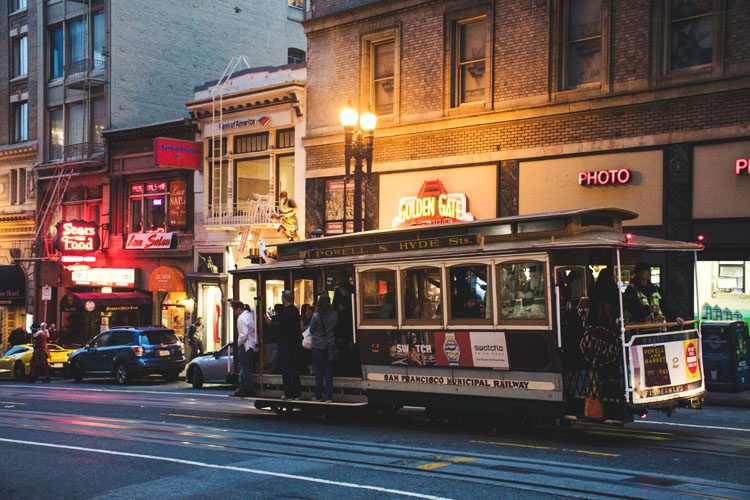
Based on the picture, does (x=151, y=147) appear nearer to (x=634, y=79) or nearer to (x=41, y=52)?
(x=41, y=52)

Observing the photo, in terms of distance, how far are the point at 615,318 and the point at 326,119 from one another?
58.8ft

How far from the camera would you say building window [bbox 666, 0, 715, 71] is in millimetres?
19516

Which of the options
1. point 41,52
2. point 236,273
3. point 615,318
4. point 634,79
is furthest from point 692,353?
point 41,52

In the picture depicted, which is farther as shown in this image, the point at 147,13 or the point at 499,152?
the point at 147,13

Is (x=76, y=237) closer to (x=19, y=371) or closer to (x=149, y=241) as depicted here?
(x=149, y=241)

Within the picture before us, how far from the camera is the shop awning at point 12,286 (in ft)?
136

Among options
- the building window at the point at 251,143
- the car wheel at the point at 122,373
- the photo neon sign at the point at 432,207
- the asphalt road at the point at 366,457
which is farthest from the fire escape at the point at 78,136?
the asphalt road at the point at 366,457

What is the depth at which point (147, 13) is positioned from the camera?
125ft

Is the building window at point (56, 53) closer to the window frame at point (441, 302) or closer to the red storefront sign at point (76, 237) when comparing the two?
the red storefront sign at point (76, 237)

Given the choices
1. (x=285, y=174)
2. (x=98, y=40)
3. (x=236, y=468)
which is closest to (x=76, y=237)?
(x=98, y=40)

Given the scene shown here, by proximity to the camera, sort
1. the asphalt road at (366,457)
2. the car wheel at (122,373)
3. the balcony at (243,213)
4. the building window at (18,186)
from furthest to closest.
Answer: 1. the building window at (18,186)
2. the balcony at (243,213)
3. the car wheel at (122,373)
4. the asphalt road at (366,457)

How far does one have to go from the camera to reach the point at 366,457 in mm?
10680

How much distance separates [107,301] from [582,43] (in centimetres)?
2088

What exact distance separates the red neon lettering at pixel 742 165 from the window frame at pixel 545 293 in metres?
9.28
